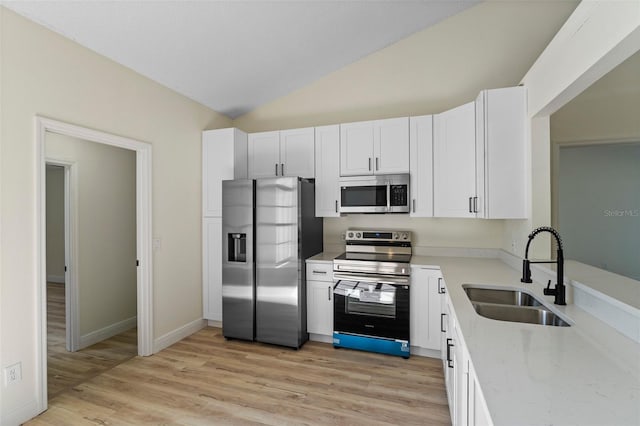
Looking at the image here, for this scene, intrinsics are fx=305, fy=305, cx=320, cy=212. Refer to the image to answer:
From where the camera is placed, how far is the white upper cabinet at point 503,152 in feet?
8.46

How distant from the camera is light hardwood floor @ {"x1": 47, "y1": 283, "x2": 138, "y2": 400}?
267 centimetres

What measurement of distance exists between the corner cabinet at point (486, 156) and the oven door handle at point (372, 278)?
83cm

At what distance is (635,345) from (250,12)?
3.11 meters

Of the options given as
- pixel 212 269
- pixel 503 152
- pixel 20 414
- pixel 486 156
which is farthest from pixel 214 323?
pixel 503 152

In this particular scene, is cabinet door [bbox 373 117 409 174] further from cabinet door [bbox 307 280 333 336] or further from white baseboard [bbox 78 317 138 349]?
white baseboard [bbox 78 317 138 349]

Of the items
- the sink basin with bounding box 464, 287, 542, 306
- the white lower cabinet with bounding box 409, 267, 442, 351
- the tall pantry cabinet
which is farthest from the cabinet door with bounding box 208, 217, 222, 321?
the sink basin with bounding box 464, 287, 542, 306

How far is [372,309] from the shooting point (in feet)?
10.1

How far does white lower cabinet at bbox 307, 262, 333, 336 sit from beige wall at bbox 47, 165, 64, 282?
526 cm

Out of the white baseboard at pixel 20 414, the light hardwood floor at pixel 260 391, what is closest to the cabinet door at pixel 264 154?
the light hardwood floor at pixel 260 391

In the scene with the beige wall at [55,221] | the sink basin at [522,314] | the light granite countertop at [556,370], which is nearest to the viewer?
the light granite countertop at [556,370]

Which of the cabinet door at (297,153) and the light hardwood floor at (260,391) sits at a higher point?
the cabinet door at (297,153)

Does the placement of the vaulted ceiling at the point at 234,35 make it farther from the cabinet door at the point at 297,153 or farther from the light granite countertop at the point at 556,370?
the light granite countertop at the point at 556,370

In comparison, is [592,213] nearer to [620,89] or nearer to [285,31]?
[620,89]

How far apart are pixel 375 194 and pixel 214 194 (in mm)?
1938
